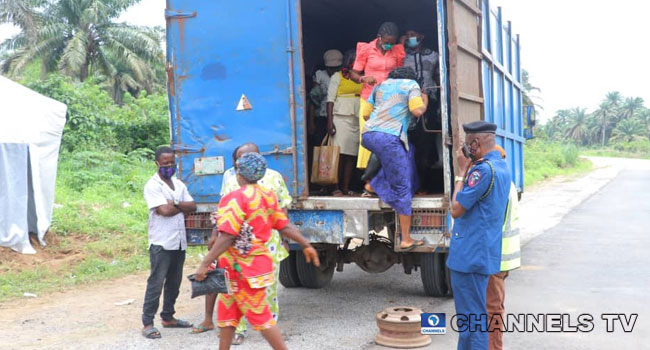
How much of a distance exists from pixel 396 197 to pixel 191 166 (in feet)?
6.07

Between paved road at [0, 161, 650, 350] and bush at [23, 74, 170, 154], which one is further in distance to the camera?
bush at [23, 74, 170, 154]

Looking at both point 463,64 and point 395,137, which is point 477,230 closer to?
point 395,137

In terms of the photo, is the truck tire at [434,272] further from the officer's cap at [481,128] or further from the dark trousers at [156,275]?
the officer's cap at [481,128]

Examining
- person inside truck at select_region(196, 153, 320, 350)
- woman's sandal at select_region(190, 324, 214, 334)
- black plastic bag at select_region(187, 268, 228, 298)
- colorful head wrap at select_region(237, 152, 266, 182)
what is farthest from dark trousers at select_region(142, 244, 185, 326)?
colorful head wrap at select_region(237, 152, 266, 182)

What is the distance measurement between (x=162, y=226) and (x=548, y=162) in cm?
3053

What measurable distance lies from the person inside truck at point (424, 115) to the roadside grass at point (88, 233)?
146 inches

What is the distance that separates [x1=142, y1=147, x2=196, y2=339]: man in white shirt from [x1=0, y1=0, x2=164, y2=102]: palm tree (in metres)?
21.6

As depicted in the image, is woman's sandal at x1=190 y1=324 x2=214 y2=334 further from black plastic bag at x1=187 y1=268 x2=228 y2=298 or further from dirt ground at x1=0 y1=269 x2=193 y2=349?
black plastic bag at x1=187 y1=268 x2=228 y2=298

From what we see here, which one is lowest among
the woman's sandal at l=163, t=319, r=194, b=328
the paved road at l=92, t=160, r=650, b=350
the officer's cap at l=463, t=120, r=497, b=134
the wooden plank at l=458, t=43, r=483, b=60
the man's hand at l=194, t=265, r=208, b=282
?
the paved road at l=92, t=160, r=650, b=350

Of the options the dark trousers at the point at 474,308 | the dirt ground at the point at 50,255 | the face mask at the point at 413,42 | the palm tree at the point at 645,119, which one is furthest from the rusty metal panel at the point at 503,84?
the palm tree at the point at 645,119

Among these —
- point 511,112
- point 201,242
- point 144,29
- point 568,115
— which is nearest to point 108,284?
point 201,242

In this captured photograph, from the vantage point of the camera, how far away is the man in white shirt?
5109 millimetres

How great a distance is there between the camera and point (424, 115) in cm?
686

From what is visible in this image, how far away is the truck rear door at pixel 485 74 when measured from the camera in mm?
5238
